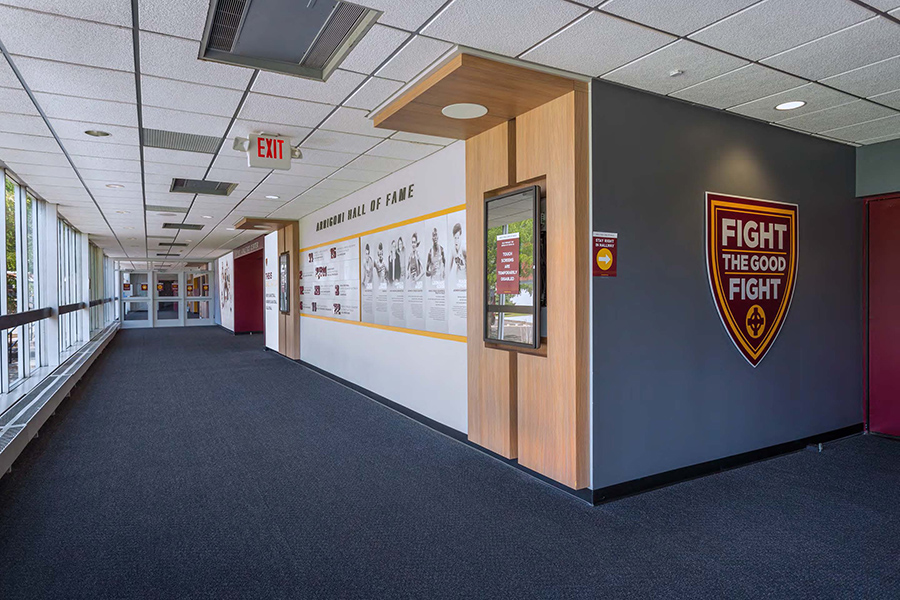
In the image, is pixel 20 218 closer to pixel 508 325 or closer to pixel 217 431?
pixel 217 431

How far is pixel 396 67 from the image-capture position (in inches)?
135

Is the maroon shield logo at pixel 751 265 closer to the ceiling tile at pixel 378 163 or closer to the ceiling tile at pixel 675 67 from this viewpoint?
the ceiling tile at pixel 675 67

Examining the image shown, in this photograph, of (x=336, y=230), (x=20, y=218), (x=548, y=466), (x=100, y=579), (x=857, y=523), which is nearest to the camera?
(x=100, y=579)

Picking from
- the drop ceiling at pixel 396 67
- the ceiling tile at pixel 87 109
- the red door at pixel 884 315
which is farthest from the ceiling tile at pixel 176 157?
the red door at pixel 884 315

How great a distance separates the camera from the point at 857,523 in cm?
329

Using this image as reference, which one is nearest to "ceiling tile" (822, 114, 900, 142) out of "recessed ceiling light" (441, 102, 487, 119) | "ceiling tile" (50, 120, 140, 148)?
"recessed ceiling light" (441, 102, 487, 119)

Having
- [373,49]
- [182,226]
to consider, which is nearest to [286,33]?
[373,49]

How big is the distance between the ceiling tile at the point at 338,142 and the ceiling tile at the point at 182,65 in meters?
1.24

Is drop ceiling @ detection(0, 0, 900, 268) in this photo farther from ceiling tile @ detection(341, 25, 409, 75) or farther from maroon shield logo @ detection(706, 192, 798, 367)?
maroon shield logo @ detection(706, 192, 798, 367)

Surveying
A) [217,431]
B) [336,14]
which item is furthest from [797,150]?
[217,431]

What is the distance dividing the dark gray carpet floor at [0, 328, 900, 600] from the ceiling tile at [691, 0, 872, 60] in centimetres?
284

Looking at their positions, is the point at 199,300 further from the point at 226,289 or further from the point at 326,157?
the point at 326,157

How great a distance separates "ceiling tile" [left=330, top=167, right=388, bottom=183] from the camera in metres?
6.38

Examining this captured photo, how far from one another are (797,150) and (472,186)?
2939 millimetres
